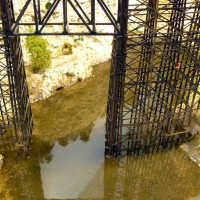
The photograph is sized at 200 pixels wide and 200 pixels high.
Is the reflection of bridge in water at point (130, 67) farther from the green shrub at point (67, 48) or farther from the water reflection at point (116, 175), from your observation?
the green shrub at point (67, 48)

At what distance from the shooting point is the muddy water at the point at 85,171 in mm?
14703

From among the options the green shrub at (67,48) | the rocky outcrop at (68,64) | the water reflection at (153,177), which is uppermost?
the green shrub at (67,48)

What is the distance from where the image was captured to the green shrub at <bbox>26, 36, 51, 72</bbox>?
20802 mm

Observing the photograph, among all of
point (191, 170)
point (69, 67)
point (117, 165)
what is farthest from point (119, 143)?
point (69, 67)

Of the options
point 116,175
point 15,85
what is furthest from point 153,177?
point 15,85

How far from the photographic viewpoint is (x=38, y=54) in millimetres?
20766

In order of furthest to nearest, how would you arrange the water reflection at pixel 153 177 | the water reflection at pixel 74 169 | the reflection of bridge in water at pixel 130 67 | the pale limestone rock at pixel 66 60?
the pale limestone rock at pixel 66 60 → the water reflection at pixel 74 169 → the water reflection at pixel 153 177 → the reflection of bridge in water at pixel 130 67

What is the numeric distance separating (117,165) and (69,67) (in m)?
8.88

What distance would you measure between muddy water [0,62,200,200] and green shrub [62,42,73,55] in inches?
254

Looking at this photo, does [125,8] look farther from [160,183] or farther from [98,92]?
[98,92]

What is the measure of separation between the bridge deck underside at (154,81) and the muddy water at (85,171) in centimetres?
96

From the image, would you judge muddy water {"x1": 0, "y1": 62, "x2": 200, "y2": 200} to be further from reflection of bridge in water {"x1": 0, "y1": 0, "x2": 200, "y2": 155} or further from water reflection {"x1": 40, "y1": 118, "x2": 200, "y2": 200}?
reflection of bridge in water {"x1": 0, "y1": 0, "x2": 200, "y2": 155}

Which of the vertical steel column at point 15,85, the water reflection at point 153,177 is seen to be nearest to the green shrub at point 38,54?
the vertical steel column at point 15,85

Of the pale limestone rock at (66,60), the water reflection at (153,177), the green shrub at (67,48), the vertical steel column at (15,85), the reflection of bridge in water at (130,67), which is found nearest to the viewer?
the reflection of bridge in water at (130,67)
